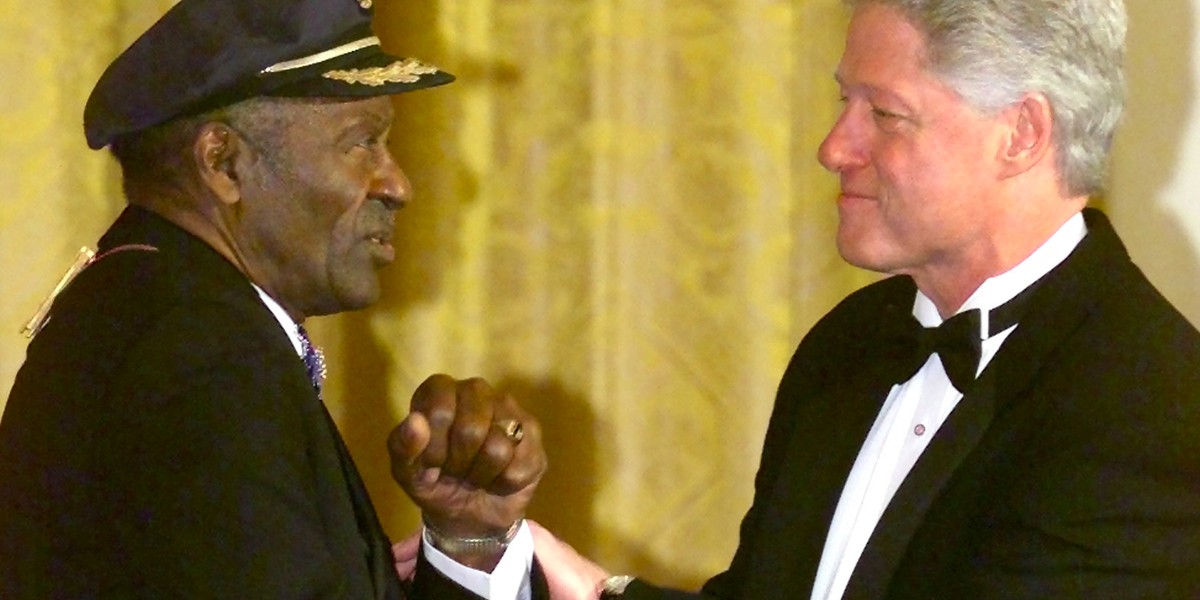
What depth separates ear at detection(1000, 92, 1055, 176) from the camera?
1571 millimetres

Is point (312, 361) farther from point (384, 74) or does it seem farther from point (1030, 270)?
point (1030, 270)

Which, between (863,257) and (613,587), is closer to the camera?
(863,257)

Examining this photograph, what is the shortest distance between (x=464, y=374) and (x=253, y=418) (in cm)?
131

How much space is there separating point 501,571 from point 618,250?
0.87 meters

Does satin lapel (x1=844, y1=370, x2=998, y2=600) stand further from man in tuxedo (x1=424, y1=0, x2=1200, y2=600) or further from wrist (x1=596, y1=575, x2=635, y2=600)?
wrist (x1=596, y1=575, x2=635, y2=600)

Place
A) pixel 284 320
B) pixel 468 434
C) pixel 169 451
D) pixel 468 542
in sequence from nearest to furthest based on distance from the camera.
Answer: pixel 169 451, pixel 284 320, pixel 468 434, pixel 468 542

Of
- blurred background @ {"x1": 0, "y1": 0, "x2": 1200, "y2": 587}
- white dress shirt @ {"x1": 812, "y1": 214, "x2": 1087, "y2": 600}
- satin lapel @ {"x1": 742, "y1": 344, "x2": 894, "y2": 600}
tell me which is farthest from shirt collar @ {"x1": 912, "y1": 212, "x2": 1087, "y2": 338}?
blurred background @ {"x1": 0, "y1": 0, "x2": 1200, "y2": 587}

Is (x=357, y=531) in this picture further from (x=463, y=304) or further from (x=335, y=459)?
(x=463, y=304)

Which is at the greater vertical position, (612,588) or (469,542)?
(469,542)

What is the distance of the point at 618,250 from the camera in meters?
2.57

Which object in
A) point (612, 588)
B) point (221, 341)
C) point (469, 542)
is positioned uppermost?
point (221, 341)

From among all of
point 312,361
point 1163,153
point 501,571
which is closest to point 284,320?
point 312,361

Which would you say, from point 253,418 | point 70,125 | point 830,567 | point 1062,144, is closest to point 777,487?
point 830,567

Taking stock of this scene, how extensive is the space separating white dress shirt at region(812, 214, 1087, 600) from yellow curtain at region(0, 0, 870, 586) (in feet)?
2.81
